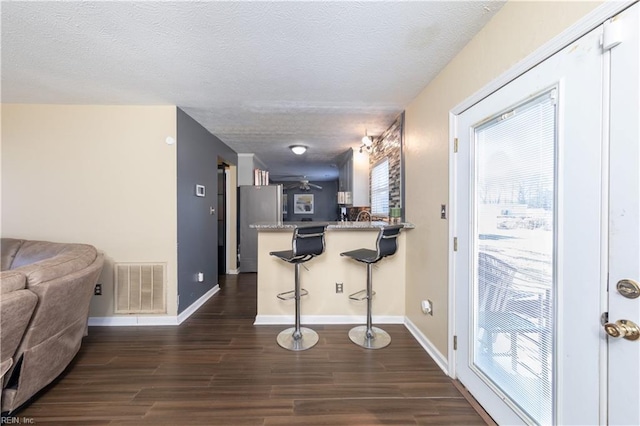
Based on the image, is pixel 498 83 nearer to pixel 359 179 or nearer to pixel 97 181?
pixel 359 179

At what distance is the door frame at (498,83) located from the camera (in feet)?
3.13

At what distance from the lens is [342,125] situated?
11.3 feet

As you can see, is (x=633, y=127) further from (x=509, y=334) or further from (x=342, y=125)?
(x=342, y=125)

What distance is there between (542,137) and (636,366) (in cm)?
95

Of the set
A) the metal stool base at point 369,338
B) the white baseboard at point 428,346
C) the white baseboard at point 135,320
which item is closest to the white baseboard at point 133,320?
the white baseboard at point 135,320

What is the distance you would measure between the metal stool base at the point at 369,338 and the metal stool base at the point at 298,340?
38cm

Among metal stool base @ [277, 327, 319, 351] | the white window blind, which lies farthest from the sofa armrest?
the white window blind

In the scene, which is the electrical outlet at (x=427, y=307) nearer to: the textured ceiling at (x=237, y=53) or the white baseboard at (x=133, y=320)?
the textured ceiling at (x=237, y=53)

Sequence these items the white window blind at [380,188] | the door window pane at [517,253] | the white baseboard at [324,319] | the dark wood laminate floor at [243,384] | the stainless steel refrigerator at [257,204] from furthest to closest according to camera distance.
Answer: the stainless steel refrigerator at [257,204], the white window blind at [380,188], the white baseboard at [324,319], the dark wood laminate floor at [243,384], the door window pane at [517,253]

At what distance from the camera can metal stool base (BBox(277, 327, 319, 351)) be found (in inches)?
93.3

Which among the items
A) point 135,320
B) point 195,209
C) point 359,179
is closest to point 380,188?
point 359,179

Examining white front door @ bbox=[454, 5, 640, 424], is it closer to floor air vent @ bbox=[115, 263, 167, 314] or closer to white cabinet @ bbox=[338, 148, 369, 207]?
white cabinet @ bbox=[338, 148, 369, 207]

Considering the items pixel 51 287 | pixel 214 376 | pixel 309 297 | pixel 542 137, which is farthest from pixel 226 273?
pixel 542 137

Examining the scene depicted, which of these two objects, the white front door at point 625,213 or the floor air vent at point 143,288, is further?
the floor air vent at point 143,288
